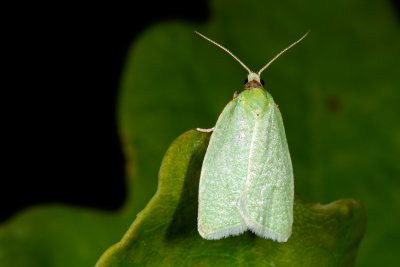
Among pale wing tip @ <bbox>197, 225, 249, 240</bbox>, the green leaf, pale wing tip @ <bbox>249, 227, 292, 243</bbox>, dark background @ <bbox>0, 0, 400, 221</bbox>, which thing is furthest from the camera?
dark background @ <bbox>0, 0, 400, 221</bbox>

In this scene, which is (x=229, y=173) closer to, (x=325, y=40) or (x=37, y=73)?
(x=325, y=40)

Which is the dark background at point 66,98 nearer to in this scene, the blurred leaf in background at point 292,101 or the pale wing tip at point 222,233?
the blurred leaf in background at point 292,101

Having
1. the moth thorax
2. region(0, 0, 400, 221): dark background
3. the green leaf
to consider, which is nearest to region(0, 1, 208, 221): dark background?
region(0, 0, 400, 221): dark background

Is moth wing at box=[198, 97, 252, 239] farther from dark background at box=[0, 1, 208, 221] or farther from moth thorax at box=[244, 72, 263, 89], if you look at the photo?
dark background at box=[0, 1, 208, 221]

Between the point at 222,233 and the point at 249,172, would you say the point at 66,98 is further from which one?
the point at 222,233

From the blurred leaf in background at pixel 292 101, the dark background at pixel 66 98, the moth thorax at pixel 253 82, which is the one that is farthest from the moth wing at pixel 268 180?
the dark background at pixel 66 98

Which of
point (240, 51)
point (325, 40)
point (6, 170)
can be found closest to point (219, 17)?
point (240, 51)

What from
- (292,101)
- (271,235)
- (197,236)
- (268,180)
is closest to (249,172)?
(268,180)
